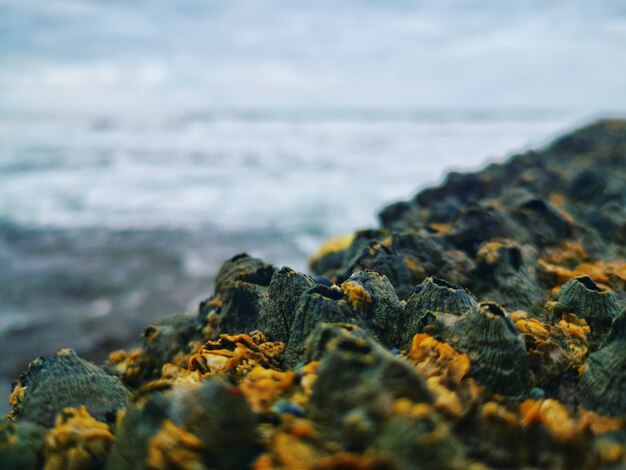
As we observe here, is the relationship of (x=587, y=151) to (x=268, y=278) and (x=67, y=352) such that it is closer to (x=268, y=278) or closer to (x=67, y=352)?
(x=268, y=278)

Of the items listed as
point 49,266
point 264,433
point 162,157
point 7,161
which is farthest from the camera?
point 162,157

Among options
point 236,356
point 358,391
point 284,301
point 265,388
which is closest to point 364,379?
point 358,391

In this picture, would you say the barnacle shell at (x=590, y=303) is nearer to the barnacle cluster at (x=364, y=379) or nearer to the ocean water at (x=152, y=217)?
the barnacle cluster at (x=364, y=379)

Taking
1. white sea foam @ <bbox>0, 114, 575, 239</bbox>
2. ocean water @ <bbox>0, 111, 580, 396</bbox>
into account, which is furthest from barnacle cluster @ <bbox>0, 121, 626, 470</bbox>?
white sea foam @ <bbox>0, 114, 575, 239</bbox>

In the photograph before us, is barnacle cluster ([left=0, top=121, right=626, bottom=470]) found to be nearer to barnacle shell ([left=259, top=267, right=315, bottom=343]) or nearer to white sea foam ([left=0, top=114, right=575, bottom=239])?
barnacle shell ([left=259, top=267, right=315, bottom=343])

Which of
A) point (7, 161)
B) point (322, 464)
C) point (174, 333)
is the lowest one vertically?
point (174, 333)

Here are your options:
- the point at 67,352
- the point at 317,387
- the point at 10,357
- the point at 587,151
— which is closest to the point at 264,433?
the point at 317,387

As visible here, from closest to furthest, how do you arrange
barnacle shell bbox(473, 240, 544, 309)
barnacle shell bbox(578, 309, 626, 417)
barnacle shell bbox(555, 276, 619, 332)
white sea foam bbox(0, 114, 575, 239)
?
barnacle shell bbox(578, 309, 626, 417) → barnacle shell bbox(555, 276, 619, 332) → barnacle shell bbox(473, 240, 544, 309) → white sea foam bbox(0, 114, 575, 239)

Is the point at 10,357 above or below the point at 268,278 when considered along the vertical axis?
below
